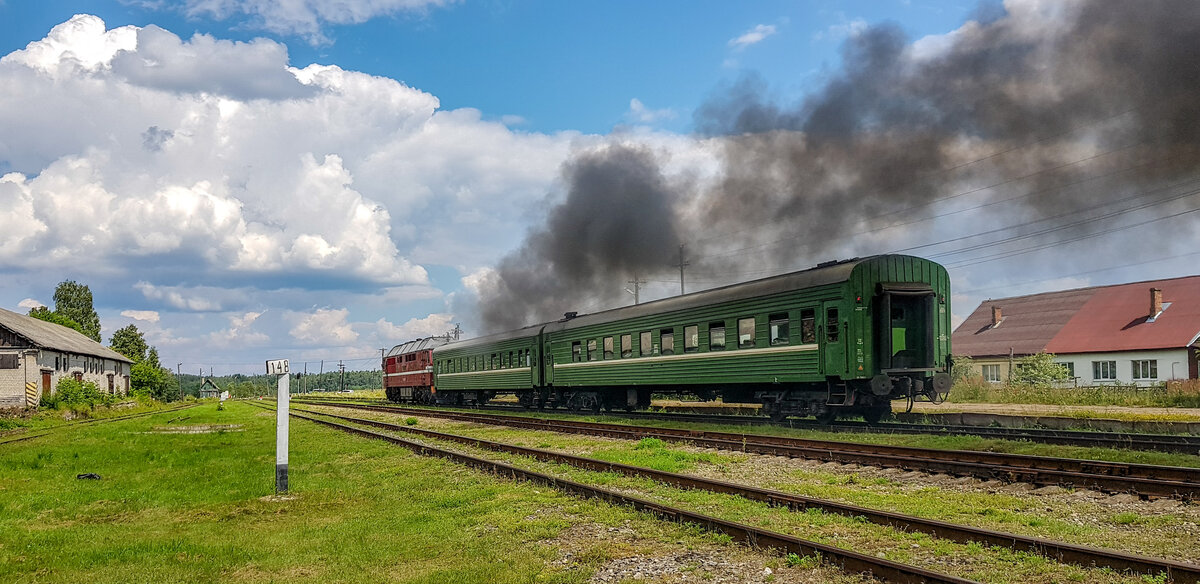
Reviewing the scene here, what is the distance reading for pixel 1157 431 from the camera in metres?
18.1

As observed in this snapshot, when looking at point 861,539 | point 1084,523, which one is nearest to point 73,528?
point 861,539

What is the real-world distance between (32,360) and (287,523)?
45204 millimetres

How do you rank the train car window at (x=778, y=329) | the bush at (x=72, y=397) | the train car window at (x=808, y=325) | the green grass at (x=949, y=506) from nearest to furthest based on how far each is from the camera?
1. the green grass at (x=949, y=506)
2. the train car window at (x=808, y=325)
3. the train car window at (x=778, y=329)
4. the bush at (x=72, y=397)

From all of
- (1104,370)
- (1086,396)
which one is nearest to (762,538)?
(1086,396)

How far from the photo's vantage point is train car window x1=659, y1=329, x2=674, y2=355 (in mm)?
23266

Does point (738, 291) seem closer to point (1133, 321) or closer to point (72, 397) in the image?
point (1133, 321)

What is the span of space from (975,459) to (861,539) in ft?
19.6

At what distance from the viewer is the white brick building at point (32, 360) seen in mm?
44562

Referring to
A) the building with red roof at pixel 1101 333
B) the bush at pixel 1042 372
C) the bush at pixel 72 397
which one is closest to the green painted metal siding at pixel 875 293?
the bush at pixel 1042 372

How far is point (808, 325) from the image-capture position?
1873 cm

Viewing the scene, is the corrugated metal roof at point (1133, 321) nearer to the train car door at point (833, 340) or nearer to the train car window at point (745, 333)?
the train car window at point (745, 333)

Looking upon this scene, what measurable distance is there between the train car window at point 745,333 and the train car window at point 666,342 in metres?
3.08

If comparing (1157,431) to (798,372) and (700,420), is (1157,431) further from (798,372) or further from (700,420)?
(700,420)

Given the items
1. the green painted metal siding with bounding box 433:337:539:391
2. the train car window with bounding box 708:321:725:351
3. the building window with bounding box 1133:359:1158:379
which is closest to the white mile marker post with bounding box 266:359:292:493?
the train car window with bounding box 708:321:725:351
